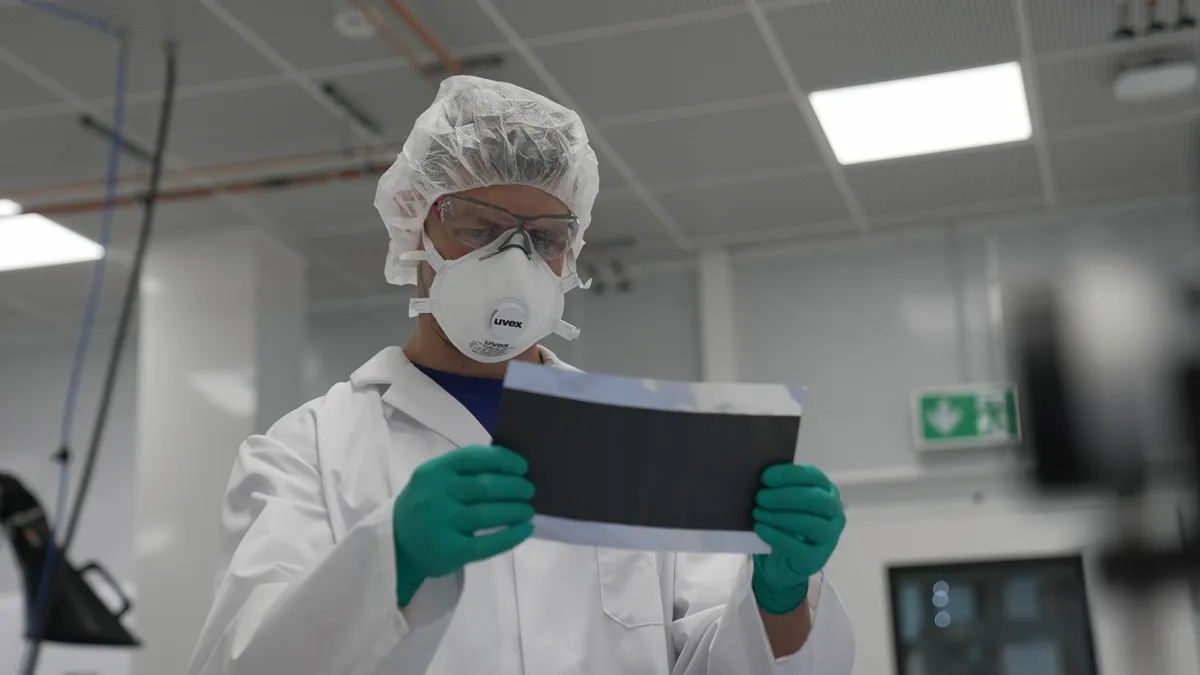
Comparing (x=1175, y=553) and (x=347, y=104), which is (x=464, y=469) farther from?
(x=347, y=104)

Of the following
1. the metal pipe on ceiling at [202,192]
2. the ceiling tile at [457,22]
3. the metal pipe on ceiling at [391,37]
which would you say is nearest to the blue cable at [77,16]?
the metal pipe on ceiling at [391,37]

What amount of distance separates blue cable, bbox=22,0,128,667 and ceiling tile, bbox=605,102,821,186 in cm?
142

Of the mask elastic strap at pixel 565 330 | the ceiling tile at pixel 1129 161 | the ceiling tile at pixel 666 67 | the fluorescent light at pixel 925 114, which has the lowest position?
the mask elastic strap at pixel 565 330

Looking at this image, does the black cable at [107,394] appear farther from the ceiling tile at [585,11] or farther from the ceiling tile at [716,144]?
the ceiling tile at [716,144]

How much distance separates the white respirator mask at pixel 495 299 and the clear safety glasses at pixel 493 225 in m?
0.01

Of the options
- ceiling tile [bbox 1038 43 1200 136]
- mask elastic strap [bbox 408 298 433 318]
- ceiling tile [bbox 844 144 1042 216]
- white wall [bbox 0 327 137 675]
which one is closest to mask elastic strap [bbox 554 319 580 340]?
mask elastic strap [bbox 408 298 433 318]

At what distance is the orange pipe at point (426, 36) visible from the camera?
10.2 ft

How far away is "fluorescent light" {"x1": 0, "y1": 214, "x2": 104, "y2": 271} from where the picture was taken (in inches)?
174

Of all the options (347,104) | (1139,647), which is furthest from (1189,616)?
(347,104)

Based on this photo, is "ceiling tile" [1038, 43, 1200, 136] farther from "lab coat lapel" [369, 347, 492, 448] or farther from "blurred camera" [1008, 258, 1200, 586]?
"blurred camera" [1008, 258, 1200, 586]

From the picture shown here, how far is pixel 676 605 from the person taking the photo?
4.55ft

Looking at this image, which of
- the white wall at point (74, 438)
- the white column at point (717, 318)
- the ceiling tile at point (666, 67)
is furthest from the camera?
the white wall at point (74, 438)

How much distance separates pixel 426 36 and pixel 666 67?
0.68 meters

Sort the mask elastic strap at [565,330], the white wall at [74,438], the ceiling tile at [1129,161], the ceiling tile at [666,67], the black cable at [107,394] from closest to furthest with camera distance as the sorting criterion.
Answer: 1. the mask elastic strap at [565,330]
2. the black cable at [107,394]
3. the ceiling tile at [666,67]
4. the ceiling tile at [1129,161]
5. the white wall at [74,438]
